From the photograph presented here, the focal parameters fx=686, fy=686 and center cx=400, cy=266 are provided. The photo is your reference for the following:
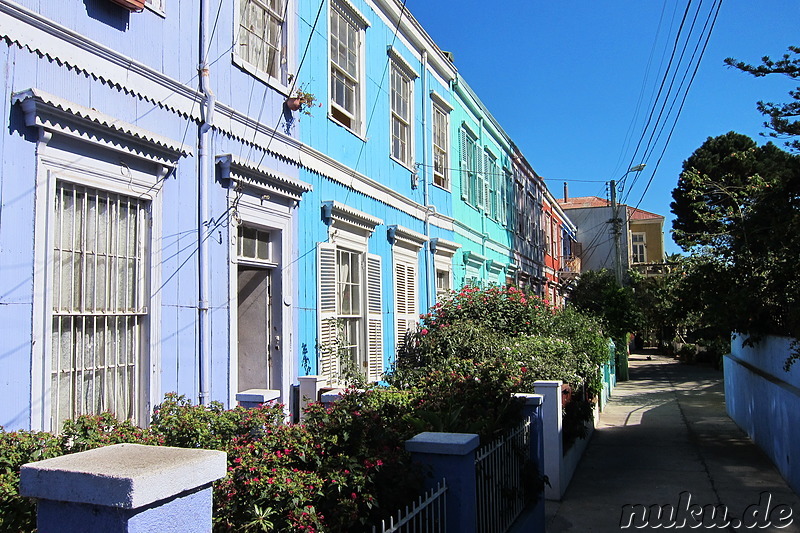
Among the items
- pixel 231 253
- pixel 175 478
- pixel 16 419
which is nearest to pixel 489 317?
pixel 231 253

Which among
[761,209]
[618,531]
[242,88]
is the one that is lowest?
[618,531]

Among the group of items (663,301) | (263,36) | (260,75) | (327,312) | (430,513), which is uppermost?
(263,36)

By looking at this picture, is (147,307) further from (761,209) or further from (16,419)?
(761,209)

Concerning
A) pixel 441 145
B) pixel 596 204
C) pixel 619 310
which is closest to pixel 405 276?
pixel 441 145

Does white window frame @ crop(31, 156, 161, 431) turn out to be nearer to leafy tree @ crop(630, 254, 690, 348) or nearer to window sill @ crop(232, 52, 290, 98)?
window sill @ crop(232, 52, 290, 98)

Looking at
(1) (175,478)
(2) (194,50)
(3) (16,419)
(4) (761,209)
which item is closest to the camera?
(1) (175,478)

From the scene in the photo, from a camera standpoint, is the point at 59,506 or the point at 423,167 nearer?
the point at 59,506

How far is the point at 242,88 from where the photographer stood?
286 inches

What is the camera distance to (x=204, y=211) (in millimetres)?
6465

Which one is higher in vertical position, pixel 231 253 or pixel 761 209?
pixel 761 209

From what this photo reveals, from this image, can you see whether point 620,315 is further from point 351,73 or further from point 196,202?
point 196,202

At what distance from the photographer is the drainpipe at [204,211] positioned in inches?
249

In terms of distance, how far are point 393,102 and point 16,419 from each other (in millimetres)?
8323

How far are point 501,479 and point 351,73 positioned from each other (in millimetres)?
6495
